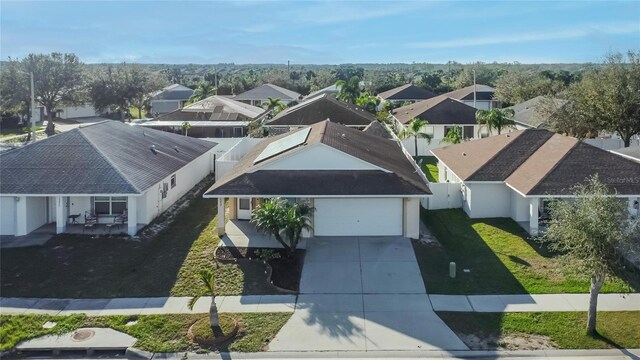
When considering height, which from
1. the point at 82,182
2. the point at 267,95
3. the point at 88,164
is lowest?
the point at 82,182

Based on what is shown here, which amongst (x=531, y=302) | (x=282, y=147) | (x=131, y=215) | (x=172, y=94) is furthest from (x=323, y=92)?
(x=531, y=302)

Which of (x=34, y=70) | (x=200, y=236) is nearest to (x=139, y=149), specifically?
(x=200, y=236)

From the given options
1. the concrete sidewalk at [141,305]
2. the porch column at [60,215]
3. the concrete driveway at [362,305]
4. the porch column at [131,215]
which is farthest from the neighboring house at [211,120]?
the concrete sidewalk at [141,305]

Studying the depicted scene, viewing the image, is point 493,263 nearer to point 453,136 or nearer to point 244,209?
point 244,209

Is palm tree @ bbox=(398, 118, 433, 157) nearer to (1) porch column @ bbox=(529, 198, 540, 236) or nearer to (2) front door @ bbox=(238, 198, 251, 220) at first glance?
(1) porch column @ bbox=(529, 198, 540, 236)

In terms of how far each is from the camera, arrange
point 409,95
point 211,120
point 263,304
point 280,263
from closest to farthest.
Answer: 1. point 263,304
2. point 280,263
3. point 211,120
4. point 409,95

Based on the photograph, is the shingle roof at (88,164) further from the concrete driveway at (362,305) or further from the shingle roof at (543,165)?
the shingle roof at (543,165)
